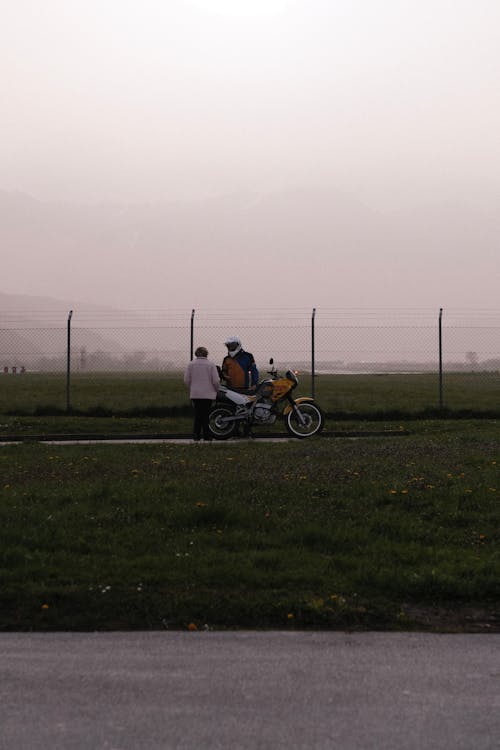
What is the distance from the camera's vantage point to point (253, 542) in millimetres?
7320

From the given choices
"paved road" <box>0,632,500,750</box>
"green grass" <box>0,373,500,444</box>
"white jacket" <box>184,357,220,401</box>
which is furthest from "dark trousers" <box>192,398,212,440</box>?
"paved road" <box>0,632,500,750</box>

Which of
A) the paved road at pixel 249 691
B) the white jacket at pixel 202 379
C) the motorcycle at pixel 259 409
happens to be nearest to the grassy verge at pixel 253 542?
the paved road at pixel 249 691

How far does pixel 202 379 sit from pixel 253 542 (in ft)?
28.8

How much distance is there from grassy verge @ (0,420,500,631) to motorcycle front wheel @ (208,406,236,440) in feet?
14.8

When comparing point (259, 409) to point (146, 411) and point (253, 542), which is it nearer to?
point (146, 411)

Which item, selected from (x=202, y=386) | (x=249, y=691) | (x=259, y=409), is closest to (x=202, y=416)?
(x=202, y=386)

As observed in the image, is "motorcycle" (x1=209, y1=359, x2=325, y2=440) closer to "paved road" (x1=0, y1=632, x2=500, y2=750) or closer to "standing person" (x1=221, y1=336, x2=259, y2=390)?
"standing person" (x1=221, y1=336, x2=259, y2=390)

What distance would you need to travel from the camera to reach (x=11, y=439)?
16.8 m

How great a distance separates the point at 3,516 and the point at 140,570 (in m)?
2.32

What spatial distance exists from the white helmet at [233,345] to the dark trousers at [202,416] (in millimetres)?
1014

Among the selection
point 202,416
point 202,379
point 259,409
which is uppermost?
point 202,379

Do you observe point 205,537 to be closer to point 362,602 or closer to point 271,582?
point 271,582

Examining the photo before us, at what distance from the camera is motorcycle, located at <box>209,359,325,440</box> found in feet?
53.5

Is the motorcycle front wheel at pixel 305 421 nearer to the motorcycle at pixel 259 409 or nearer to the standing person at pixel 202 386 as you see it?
the motorcycle at pixel 259 409
